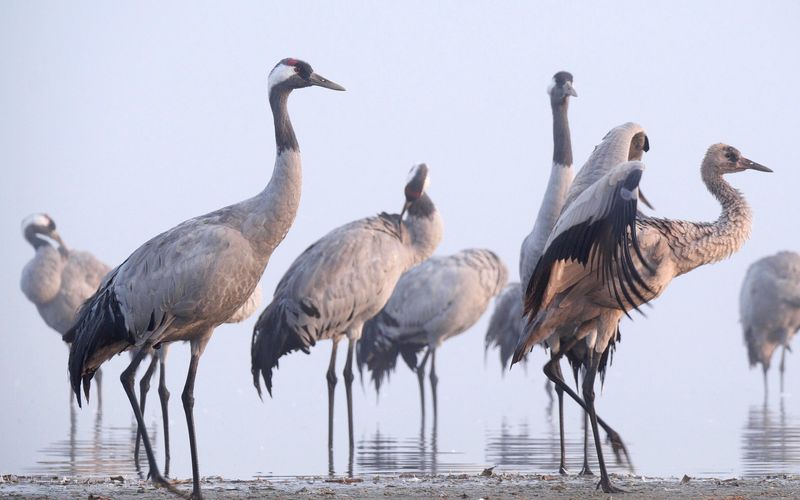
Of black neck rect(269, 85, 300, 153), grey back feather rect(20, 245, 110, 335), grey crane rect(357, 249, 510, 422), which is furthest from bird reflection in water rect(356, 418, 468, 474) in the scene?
grey back feather rect(20, 245, 110, 335)

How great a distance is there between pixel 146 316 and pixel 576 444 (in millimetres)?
4874

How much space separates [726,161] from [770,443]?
119 inches

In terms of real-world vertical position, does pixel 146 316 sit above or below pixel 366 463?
above

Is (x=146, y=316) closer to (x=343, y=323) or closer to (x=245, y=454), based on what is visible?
(x=245, y=454)

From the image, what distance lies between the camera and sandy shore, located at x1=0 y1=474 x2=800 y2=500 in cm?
758

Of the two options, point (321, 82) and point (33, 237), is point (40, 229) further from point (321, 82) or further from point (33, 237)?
point (321, 82)

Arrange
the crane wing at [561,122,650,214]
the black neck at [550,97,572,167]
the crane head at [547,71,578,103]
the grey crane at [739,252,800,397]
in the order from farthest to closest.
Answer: the grey crane at [739,252,800,397]
the crane head at [547,71,578,103]
the black neck at [550,97,572,167]
the crane wing at [561,122,650,214]

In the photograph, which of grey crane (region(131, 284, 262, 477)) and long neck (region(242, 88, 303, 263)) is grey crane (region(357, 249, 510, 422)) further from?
long neck (region(242, 88, 303, 263))

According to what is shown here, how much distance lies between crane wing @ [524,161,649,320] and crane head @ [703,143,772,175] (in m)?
1.69

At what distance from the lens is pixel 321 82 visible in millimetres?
8602

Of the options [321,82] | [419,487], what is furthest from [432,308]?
[419,487]

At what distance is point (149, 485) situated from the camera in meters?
8.33

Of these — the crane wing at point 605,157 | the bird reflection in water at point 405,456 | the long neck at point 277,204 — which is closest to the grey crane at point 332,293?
the bird reflection in water at point 405,456

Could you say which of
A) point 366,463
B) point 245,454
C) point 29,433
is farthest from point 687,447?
point 29,433
